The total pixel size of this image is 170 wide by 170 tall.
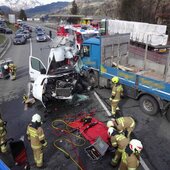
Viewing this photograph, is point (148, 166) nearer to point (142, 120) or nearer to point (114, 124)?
point (114, 124)

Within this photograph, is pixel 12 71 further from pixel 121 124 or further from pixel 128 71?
pixel 121 124

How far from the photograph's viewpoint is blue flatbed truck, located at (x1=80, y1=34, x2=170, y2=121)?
8.71 metres

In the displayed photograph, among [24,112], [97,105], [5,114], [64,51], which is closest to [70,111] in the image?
[97,105]

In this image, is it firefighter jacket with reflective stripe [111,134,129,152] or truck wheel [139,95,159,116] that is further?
truck wheel [139,95,159,116]

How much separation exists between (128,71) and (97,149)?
4.96 meters

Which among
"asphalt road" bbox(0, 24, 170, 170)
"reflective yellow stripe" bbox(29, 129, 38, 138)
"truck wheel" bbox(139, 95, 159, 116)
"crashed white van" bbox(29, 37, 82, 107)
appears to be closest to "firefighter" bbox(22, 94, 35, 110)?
"asphalt road" bbox(0, 24, 170, 170)

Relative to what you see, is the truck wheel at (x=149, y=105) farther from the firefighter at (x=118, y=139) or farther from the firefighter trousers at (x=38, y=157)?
the firefighter trousers at (x=38, y=157)

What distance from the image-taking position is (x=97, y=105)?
10461mm

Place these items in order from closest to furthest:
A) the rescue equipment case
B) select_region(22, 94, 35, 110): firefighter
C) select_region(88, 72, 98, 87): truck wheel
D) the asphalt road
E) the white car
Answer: the rescue equipment case
the asphalt road
the white car
select_region(22, 94, 35, 110): firefighter
select_region(88, 72, 98, 87): truck wheel

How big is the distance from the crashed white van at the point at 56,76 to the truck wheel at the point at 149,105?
313 cm

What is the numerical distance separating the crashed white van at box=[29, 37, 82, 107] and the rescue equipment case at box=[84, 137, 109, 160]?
3584 millimetres

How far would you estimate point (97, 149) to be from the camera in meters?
6.73

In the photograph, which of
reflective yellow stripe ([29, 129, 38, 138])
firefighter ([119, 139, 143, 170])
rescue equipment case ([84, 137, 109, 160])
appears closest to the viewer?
firefighter ([119, 139, 143, 170])

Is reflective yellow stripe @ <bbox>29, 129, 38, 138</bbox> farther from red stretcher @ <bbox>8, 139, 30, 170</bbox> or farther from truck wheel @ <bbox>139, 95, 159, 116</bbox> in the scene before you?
truck wheel @ <bbox>139, 95, 159, 116</bbox>
